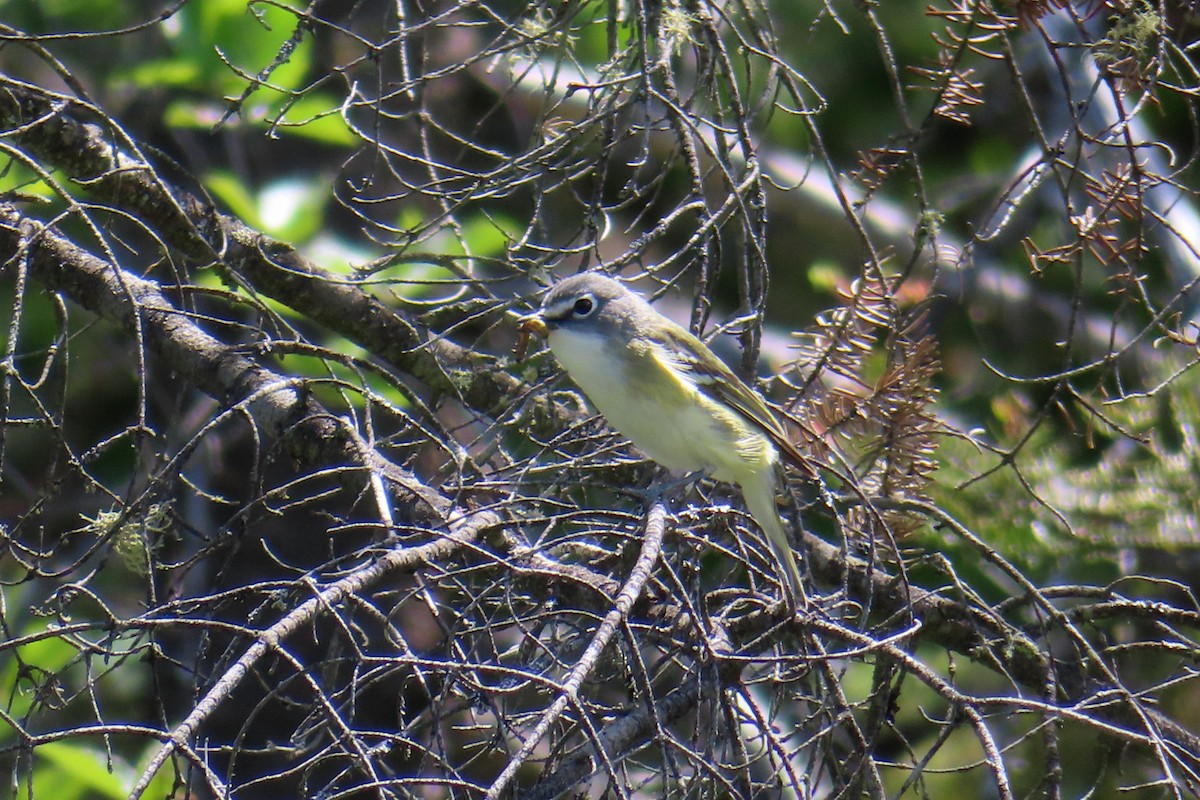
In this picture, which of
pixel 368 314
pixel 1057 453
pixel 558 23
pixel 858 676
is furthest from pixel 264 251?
pixel 858 676

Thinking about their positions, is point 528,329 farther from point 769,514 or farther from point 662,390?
point 769,514

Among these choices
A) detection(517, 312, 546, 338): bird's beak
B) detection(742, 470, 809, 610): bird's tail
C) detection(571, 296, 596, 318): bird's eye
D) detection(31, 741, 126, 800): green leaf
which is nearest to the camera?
detection(742, 470, 809, 610): bird's tail

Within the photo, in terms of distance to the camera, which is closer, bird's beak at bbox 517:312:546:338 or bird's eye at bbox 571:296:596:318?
bird's beak at bbox 517:312:546:338

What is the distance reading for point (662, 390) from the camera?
3307mm

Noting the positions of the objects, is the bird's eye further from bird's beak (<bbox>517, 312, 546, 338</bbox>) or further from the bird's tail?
the bird's tail

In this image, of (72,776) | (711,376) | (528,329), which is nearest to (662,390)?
(711,376)

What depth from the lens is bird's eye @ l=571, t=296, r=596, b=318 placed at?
3289mm

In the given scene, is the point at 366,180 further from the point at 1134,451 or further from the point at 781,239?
the point at 781,239

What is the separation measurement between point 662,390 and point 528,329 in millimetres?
408

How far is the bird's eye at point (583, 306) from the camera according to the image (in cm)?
329

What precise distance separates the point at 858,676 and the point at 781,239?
9.67 ft

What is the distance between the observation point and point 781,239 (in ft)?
26.5

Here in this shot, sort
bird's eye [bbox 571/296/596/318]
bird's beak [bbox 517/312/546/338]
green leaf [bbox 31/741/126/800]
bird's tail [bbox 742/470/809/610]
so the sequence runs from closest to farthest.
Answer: bird's tail [bbox 742/470/809/610] → bird's beak [bbox 517/312/546/338] → bird's eye [bbox 571/296/596/318] → green leaf [bbox 31/741/126/800]

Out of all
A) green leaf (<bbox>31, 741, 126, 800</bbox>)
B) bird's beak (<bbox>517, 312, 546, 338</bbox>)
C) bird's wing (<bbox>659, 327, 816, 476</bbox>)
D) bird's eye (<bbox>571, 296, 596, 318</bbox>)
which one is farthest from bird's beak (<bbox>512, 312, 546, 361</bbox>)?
green leaf (<bbox>31, 741, 126, 800</bbox>)
